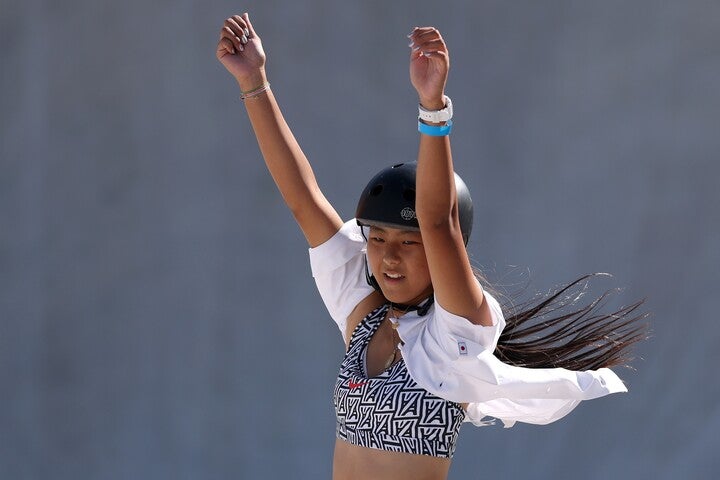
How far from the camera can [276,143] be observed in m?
3.15

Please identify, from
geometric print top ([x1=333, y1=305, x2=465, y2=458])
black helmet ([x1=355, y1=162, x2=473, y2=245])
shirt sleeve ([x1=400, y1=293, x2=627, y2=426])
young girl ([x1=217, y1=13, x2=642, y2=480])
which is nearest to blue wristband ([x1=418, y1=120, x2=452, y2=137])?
young girl ([x1=217, y1=13, x2=642, y2=480])

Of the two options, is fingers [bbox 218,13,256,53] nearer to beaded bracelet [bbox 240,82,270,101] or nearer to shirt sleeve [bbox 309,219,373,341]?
beaded bracelet [bbox 240,82,270,101]

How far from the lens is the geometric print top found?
2865 mm

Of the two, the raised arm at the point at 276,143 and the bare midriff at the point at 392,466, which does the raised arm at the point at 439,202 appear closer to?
the bare midriff at the point at 392,466

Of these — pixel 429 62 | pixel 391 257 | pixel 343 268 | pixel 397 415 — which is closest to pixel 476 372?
pixel 397 415

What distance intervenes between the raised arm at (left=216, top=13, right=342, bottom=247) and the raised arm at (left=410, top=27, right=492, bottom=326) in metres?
0.51

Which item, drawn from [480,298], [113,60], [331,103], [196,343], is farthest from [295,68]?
[480,298]

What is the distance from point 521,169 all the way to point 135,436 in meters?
1.60

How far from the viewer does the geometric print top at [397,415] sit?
287 centimetres

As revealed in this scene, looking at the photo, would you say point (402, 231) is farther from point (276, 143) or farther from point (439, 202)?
point (276, 143)

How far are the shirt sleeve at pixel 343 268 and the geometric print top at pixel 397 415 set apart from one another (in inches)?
10.2

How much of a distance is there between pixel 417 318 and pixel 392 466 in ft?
1.03

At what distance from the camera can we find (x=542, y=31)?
4883mm

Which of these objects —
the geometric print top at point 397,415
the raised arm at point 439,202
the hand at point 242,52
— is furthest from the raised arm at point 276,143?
the raised arm at point 439,202
